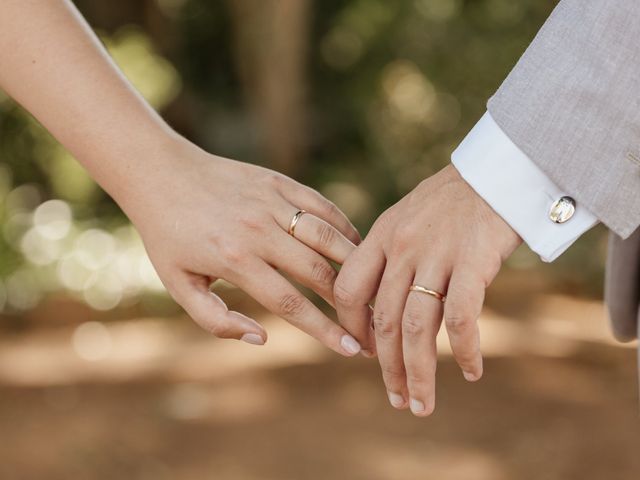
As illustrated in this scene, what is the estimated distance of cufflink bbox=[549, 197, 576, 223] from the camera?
4.29 ft

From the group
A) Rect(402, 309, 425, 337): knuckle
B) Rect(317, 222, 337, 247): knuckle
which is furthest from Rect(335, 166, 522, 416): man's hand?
Rect(317, 222, 337, 247): knuckle

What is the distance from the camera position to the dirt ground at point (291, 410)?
12.7ft

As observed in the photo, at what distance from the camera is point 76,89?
1.62m

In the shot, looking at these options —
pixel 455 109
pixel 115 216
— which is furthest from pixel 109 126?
pixel 455 109

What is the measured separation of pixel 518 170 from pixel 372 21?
582 centimetres

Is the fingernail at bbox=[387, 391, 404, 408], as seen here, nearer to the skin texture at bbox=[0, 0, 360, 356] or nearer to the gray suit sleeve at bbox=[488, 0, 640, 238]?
the skin texture at bbox=[0, 0, 360, 356]

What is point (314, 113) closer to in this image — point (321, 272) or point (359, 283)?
point (321, 272)

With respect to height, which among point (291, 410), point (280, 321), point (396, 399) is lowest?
point (280, 321)

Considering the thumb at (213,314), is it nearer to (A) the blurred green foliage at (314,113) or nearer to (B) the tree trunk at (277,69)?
(A) the blurred green foliage at (314,113)

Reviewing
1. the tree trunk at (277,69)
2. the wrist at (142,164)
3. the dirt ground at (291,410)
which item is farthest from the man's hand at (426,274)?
the tree trunk at (277,69)

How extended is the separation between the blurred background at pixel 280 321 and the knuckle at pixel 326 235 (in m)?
2.37

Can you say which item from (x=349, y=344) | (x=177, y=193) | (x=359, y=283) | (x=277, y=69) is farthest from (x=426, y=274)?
(x=277, y=69)

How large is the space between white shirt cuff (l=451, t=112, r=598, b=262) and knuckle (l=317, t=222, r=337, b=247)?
330 mm

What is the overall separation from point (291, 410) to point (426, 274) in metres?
3.09
